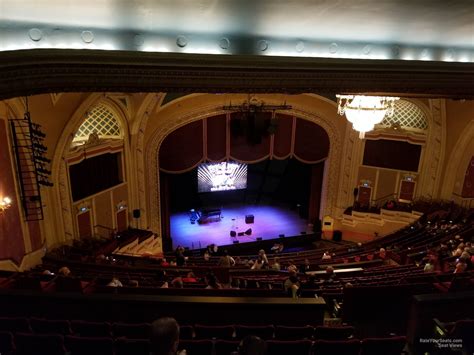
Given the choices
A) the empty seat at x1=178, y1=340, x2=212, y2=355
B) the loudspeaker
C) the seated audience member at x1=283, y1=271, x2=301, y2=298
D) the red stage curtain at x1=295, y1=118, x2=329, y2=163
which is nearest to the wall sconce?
the empty seat at x1=178, y1=340, x2=212, y2=355

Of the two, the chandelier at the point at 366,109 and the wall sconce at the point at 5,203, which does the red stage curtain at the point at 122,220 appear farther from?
the chandelier at the point at 366,109

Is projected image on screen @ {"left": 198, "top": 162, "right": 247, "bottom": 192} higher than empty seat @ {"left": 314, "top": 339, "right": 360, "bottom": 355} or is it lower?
lower

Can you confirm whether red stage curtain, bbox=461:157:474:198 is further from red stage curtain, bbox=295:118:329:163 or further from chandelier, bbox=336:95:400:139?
chandelier, bbox=336:95:400:139

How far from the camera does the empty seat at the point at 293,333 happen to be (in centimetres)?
409

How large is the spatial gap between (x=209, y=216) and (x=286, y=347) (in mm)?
12579

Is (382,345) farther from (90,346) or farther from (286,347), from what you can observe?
(90,346)

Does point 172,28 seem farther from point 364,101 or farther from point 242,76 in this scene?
point 364,101

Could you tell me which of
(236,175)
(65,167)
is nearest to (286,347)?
(65,167)

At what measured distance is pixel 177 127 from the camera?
12.9 meters

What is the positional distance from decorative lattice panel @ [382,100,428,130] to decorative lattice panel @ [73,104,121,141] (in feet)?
33.1

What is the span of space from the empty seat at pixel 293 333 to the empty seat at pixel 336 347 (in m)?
0.31

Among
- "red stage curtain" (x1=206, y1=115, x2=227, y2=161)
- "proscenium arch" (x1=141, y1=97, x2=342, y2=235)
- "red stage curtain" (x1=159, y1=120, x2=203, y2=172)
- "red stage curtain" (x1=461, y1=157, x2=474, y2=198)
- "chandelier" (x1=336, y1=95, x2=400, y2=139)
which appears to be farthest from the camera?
"red stage curtain" (x1=461, y1=157, x2=474, y2=198)

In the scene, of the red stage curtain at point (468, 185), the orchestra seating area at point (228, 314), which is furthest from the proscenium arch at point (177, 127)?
the orchestra seating area at point (228, 314)

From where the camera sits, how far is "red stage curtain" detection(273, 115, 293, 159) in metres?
14.1
